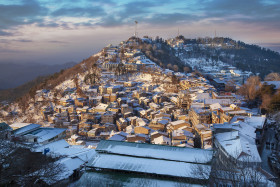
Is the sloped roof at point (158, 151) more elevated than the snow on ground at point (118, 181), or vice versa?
the sloped roof at point (158, 151)

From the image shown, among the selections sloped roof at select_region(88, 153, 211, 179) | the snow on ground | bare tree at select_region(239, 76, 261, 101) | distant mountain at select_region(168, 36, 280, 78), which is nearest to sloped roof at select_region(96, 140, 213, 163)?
sloped roof at select_region(88, 153, 211, 179)

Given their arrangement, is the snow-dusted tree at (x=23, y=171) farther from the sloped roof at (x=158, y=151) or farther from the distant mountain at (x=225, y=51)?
the distant mountain at (x=225, y=51)

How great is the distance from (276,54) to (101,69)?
8707cm

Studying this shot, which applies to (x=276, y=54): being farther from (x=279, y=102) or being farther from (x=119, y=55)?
(x=279, y=102)

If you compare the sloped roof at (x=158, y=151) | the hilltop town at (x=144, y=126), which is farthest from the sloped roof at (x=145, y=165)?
the sloped roof at (x=158, y=151)

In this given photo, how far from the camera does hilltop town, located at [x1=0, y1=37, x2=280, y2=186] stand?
7.53 meters

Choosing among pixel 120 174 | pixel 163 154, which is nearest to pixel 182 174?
pixel 163 154

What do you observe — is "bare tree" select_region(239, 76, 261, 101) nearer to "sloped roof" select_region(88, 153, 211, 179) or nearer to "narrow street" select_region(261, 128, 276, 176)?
"narrow street" select_region(261, 128, 276, 176)

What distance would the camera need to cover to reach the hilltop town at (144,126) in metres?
7.53

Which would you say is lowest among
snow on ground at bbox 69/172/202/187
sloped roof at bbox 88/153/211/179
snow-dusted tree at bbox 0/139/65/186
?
snow on ground at bbox 69/172/202/187

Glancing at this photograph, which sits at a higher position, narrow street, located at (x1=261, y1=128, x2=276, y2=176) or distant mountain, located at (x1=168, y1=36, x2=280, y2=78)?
distant mountain, located at (x1=168, y1=36, x2=280, y2=78)

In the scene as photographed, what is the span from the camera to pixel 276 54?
93.6 meters

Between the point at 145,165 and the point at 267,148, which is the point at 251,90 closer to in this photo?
the point at 267,148

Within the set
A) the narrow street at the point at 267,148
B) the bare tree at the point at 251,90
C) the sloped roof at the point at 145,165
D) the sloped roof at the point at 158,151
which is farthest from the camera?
the bare tree at the point at 251,90
